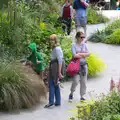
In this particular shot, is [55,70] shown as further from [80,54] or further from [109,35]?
[109,35]

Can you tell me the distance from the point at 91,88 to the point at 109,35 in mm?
6163

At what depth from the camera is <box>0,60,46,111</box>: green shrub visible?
7.52 meters

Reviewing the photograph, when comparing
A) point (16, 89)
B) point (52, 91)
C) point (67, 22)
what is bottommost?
point (52, 91)

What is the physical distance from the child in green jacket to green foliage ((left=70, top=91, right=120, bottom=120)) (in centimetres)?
213

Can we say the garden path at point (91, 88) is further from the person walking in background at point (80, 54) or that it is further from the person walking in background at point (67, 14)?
the person walking in background at point (67, 14)

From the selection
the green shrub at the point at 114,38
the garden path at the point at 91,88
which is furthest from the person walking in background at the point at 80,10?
the green shrub at the point at 114,38

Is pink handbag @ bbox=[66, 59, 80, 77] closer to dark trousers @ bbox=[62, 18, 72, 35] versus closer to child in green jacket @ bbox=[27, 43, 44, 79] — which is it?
child in green jacket @ bbox=[27, 43, 44, 79]

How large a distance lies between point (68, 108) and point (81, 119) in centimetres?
206

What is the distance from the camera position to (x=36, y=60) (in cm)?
832

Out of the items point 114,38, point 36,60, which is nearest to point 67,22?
point 114,38

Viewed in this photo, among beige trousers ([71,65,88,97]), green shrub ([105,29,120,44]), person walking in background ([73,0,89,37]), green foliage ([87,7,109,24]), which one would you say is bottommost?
beige trousers ([71,65,88,97])

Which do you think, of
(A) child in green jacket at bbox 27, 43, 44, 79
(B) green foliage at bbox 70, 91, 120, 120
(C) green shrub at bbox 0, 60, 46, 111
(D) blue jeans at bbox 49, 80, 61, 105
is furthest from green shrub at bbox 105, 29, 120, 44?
(B) green foliage at bbox 70, 91, 120, 120

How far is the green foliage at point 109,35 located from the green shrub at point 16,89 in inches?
284

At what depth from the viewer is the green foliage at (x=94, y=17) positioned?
19.7 m
